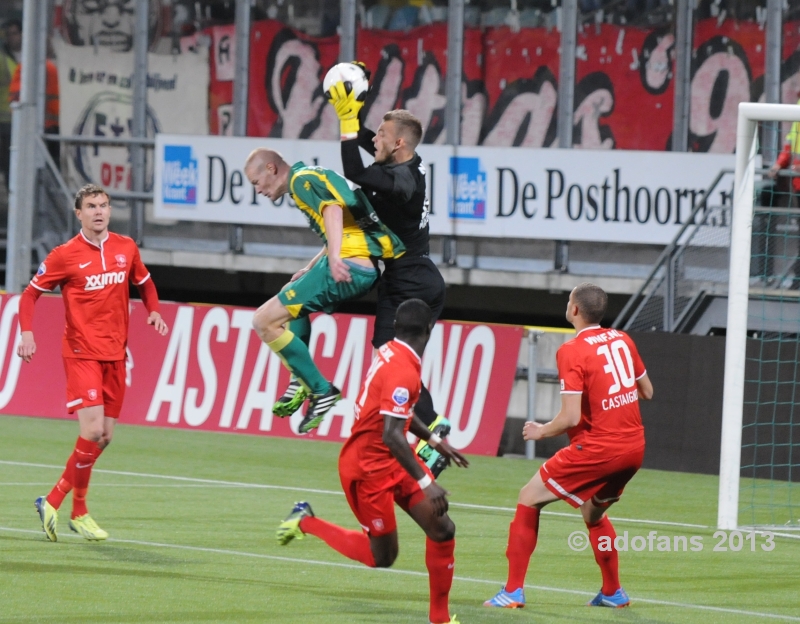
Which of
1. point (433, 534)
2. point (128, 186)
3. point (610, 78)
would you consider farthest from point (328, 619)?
point (128, 186)

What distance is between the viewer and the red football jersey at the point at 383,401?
7.12m

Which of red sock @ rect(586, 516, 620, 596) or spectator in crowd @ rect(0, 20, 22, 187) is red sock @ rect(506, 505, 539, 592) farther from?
spectator in crowd @ rect(0, 20, 22, 187)

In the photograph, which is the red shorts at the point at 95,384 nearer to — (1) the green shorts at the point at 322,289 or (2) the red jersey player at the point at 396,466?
(1) the green shorts at the point at 322,289

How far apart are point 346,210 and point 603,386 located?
1782 mm

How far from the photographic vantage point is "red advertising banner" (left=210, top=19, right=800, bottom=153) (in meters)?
20.5

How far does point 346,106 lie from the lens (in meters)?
8.56

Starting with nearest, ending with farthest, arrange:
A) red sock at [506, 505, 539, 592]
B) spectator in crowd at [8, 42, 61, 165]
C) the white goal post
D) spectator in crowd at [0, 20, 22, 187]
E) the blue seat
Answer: red sock at [506, 505, 539, 592], the white goal post, the blue seat, spectator in crowd at [8, 42, 61, 165], spectator in crowd at [0, 20, 22, 187]

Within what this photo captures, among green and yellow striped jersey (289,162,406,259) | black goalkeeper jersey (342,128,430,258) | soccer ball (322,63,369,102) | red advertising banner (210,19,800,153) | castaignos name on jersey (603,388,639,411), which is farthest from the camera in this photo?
red advertising banner (210,19,800,153)

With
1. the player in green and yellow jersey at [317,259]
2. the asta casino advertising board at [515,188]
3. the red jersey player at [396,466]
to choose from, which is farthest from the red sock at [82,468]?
the asta casino advertising board at [515,188]

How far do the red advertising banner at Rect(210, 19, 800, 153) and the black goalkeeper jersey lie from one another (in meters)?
11.7

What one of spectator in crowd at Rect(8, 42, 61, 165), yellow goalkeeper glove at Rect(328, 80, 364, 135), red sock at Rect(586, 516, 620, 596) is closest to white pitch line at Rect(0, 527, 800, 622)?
red sock at Rect(586, 516, 620, 596)

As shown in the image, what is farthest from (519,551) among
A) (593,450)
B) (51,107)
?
(51,107)

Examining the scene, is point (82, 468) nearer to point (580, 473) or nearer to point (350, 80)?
point (350, 80)

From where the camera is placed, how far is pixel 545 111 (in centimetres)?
2172
